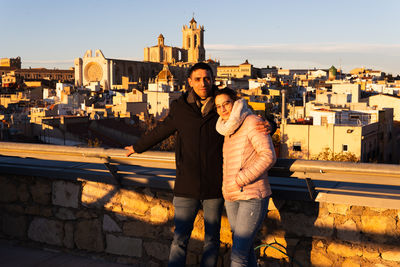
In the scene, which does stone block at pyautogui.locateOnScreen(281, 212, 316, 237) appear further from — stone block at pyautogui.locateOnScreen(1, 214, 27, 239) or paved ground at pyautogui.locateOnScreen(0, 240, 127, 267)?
stone block at pyautogui.locateOnScreen(1, 214, 27, 239)

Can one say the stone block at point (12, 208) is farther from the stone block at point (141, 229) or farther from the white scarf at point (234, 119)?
the white scarf at point (234, 119)

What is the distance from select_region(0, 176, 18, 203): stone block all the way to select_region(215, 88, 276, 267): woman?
234cm

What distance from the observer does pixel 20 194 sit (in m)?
4.29

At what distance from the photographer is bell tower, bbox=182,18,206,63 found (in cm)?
12276

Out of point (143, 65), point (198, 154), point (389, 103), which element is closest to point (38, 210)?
point (198, 154)

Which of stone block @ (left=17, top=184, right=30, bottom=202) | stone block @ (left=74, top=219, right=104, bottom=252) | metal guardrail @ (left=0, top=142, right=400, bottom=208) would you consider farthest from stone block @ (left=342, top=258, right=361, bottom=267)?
stone block @ (left=17, top=184, right=30, bottom=202)

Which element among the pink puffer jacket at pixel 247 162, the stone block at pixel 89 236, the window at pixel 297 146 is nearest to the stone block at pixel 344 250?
the pink puffer jacket at pixel 247 162

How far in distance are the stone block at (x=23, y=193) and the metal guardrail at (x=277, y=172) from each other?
0.48 ft

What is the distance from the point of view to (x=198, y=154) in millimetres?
2963

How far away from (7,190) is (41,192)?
402 millimetres

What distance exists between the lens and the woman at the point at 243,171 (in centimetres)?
275

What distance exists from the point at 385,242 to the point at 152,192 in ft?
5.62

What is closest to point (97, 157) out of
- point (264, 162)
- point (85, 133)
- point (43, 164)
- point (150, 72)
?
point (43, 164)

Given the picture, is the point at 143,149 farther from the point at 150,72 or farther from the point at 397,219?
the point at 150,72
